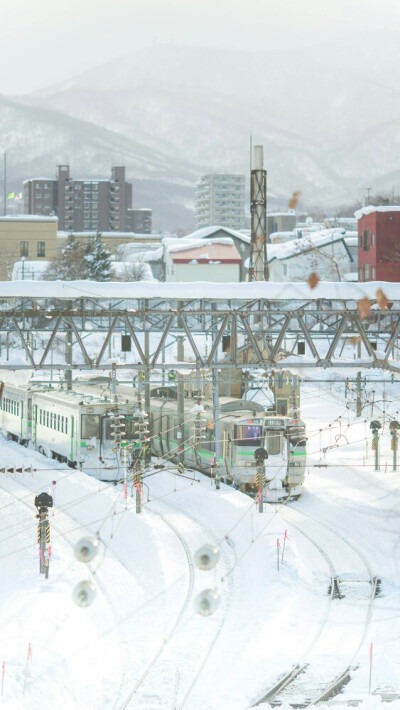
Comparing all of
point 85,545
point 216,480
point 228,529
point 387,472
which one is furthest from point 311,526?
point 85,545

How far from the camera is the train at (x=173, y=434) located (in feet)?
113

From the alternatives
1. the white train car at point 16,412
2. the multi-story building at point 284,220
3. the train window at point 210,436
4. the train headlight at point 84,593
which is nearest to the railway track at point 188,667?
the train headlight at point 84,593

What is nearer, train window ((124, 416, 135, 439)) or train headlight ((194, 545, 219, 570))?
train headlight ((194, 545, 219, 570))

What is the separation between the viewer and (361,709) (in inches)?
672

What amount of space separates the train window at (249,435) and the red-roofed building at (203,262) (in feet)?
168

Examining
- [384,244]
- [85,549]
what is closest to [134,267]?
[384,244]

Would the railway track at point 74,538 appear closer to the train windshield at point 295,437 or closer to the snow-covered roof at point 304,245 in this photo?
the train windshield at point 295,437

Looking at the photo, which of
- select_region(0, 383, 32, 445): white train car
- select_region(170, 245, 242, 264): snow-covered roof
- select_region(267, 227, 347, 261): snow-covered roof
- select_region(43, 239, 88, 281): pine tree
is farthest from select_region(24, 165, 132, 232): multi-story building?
select_region(0, 383, 32, 445): white train car

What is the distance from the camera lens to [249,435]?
34.7 metres

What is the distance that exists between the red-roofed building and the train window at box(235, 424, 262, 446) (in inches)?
2017

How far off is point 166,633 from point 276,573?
4648mm

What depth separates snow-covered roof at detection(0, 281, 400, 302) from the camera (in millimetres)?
31750

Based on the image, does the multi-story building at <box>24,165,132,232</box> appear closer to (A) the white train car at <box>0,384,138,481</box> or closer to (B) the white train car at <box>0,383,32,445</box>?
(B) the white train car at <box>0,383,32,445</box>

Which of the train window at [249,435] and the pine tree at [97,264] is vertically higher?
the pine tree at [97,264]
